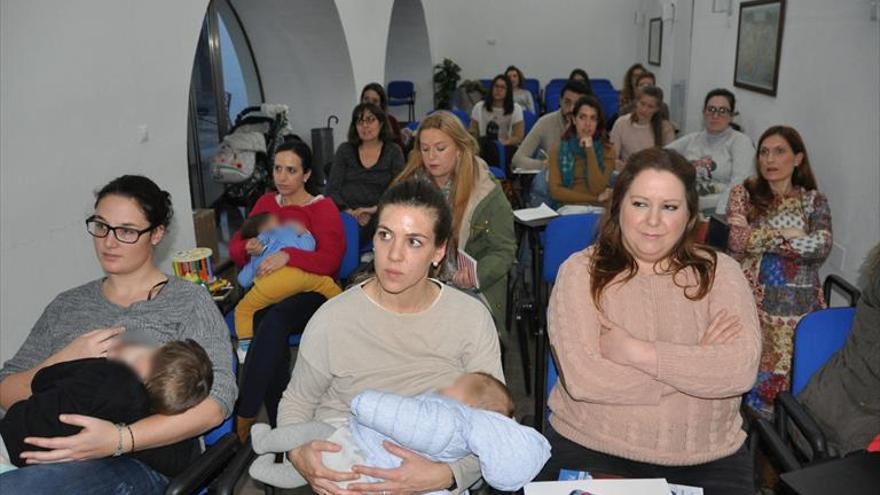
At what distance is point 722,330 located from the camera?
1928mm

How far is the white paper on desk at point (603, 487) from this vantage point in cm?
154

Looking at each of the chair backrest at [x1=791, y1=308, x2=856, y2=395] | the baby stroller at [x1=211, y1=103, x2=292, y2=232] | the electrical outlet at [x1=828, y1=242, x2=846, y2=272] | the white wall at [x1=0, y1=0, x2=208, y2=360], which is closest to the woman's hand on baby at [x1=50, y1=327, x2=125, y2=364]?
the white wall at [x1=0, y1=0, x2=208, y2=360]

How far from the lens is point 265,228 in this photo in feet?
11.0

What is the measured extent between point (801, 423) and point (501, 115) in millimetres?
6167

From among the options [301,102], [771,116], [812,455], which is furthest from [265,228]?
[301,102]

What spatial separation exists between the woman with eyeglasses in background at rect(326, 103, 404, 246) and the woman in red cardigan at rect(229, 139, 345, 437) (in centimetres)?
111

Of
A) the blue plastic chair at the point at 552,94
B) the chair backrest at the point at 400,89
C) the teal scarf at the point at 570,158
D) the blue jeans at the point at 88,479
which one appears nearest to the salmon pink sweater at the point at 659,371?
the blue jeans at the point at 88,479

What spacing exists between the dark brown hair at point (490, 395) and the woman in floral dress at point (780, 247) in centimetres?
181

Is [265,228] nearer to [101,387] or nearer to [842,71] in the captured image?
[101,387]

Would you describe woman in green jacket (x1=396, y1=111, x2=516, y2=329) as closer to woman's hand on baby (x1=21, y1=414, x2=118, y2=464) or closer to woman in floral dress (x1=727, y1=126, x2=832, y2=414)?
woman in floral dress (x1=727, y1=126, x2=832, y2=414)

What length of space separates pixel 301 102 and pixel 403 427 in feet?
22.7

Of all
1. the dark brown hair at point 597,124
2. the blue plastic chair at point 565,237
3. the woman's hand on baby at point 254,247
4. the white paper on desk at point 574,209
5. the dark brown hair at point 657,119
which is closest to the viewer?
the woman's hand on baby at point 254,247

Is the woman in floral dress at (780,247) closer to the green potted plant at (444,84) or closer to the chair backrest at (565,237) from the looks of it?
the chair backrest at (565,237)

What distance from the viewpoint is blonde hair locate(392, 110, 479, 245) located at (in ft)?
10.2
